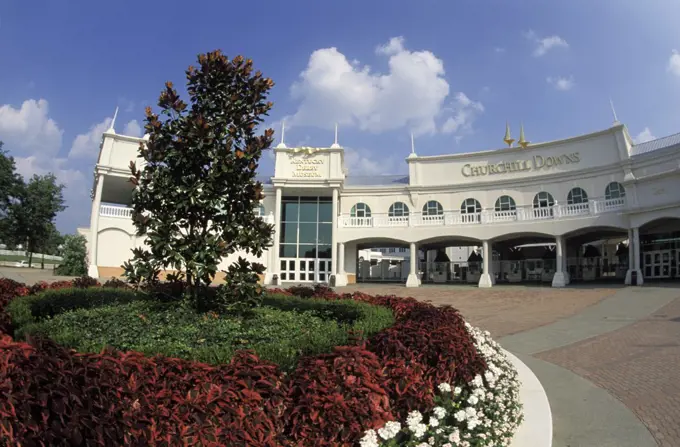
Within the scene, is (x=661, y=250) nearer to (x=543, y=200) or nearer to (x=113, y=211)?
(x=543, y=200)

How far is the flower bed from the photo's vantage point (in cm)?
248

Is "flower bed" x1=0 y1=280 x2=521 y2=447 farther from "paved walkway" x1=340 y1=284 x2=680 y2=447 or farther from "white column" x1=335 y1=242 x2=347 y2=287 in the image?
"white column" x1=335 y1=242 x2=347 y2=287

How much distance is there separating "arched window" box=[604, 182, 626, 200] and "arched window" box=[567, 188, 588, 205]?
1.20 meters

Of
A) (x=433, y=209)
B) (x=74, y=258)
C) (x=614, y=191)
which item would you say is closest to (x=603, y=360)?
(x=614, y=191)

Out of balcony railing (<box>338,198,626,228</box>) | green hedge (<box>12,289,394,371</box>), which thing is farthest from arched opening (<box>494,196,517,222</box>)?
green hedge (<box>12,289,394,371</box>)

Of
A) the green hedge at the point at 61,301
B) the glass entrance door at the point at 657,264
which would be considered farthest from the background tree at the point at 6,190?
the glass entrance door at the point at 657,264

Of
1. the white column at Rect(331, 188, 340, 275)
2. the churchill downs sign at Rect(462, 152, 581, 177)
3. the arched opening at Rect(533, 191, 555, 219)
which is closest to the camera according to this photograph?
the arched opening at Rect(533, 191, 555, 219)

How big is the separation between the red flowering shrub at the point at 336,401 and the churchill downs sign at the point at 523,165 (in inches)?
1188

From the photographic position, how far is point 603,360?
808 cm

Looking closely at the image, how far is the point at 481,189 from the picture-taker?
3209 cm

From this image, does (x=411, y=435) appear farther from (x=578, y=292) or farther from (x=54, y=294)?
(x=578, y=292)

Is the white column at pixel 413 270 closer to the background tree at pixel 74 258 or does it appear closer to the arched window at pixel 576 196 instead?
A: the arched window at pixel 576 196

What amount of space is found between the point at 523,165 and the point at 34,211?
138 ft

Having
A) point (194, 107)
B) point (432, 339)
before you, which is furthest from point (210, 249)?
point (432, 339)
